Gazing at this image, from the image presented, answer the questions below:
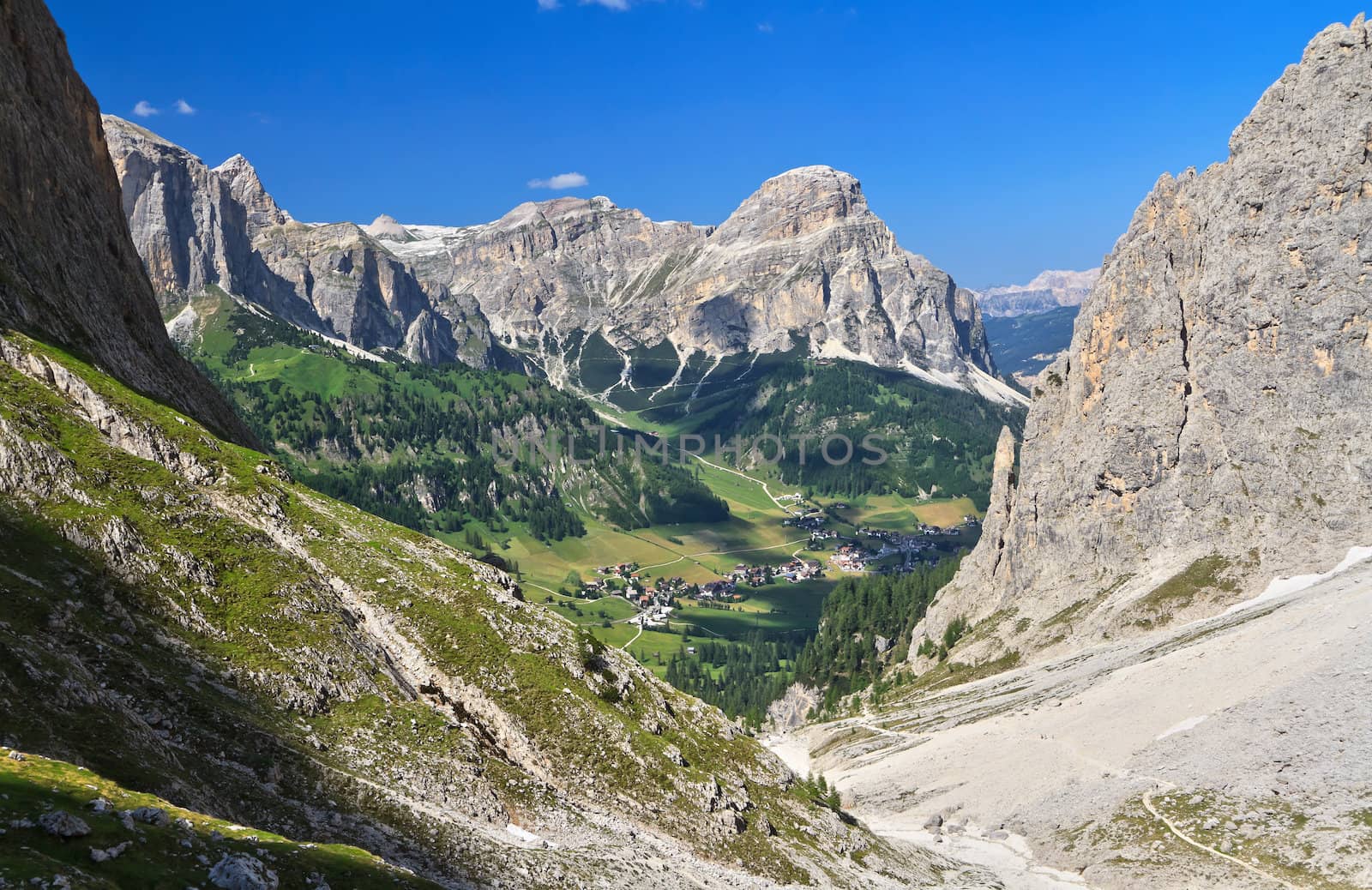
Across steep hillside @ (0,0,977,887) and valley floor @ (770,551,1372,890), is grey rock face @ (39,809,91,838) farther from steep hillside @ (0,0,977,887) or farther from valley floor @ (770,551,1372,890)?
valley floor @ (770,551,1372,890)

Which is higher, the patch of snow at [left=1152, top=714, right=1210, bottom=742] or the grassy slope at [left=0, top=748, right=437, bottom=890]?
the grassy slope at [left=0, top=748, right=437, bottom=890]

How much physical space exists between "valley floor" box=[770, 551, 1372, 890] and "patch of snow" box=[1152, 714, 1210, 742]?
0.44m

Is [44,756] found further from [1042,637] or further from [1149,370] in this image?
[1149,370]

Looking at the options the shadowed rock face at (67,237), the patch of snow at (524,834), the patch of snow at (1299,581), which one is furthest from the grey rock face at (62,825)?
the patch of snow at (1299,581)

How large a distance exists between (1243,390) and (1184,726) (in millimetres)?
83208

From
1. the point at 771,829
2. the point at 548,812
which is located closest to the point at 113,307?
the point at 548,812

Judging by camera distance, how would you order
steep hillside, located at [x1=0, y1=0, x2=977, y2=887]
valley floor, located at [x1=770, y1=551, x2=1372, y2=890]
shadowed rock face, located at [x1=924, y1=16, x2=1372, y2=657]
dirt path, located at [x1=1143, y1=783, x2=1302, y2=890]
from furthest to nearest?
shadowed rock face, located at [x1=924, y1=16, x2=1372, y2=657]
valley floor, located at [x1=770, y1=551, x2=1372, y2=890]
dirt path, located at [x1=1143, y1=783, x2=1302, y2=890]
steep hillside, located at [x1=0, y1=0, x2=977, y2=887]

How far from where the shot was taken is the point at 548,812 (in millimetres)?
64062

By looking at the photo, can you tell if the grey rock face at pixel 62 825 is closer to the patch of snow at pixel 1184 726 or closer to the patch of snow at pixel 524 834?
the patch of snow at pixel 524 834

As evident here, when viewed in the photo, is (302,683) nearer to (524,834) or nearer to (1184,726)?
(524,834)

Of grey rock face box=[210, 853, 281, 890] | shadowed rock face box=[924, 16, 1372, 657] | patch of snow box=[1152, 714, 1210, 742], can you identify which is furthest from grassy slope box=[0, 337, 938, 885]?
shadowed rock face box=[924, 16, 1372, 657]

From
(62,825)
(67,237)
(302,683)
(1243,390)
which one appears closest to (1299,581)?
(1243,390)

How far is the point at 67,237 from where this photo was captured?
99.9m

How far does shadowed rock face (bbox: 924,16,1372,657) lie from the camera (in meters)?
159
